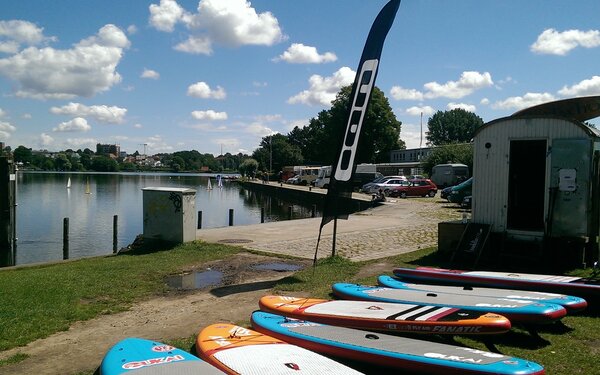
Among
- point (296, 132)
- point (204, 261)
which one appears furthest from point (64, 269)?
point (296, 132)

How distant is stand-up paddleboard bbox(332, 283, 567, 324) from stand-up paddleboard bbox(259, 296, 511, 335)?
0.36 metres

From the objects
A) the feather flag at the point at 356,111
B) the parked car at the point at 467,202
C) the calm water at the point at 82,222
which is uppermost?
the feather flag at the point at 356,111

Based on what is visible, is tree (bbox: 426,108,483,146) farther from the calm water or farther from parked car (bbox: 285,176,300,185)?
the calm water

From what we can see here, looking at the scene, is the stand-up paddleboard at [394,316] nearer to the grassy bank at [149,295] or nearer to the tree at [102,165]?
the grassy bank at [149,295]

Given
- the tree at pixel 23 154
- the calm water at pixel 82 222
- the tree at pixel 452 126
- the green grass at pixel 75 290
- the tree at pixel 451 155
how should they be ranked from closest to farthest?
the green grass at pixel 75 290, the calm water at pixel 82 222, the tree at pixel 451 155, the tree at pixel 452 126, the tree at pixel 23 154

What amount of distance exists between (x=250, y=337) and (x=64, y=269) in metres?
6.40

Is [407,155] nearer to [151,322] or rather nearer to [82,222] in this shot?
[82,222]

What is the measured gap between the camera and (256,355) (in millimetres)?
4117

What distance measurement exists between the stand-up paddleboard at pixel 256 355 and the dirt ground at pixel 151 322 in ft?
3.25

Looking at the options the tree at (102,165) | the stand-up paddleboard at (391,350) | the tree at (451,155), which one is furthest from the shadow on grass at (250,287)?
the tree at (102,165)

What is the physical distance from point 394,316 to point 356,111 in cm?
473

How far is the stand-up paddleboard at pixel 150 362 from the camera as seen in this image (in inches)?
150

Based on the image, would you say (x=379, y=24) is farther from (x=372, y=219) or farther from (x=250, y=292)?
(x=372, y=219)

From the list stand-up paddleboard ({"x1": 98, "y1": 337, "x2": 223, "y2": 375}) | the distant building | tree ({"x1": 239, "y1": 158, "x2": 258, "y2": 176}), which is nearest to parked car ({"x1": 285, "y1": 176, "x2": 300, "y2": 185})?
the distant building
